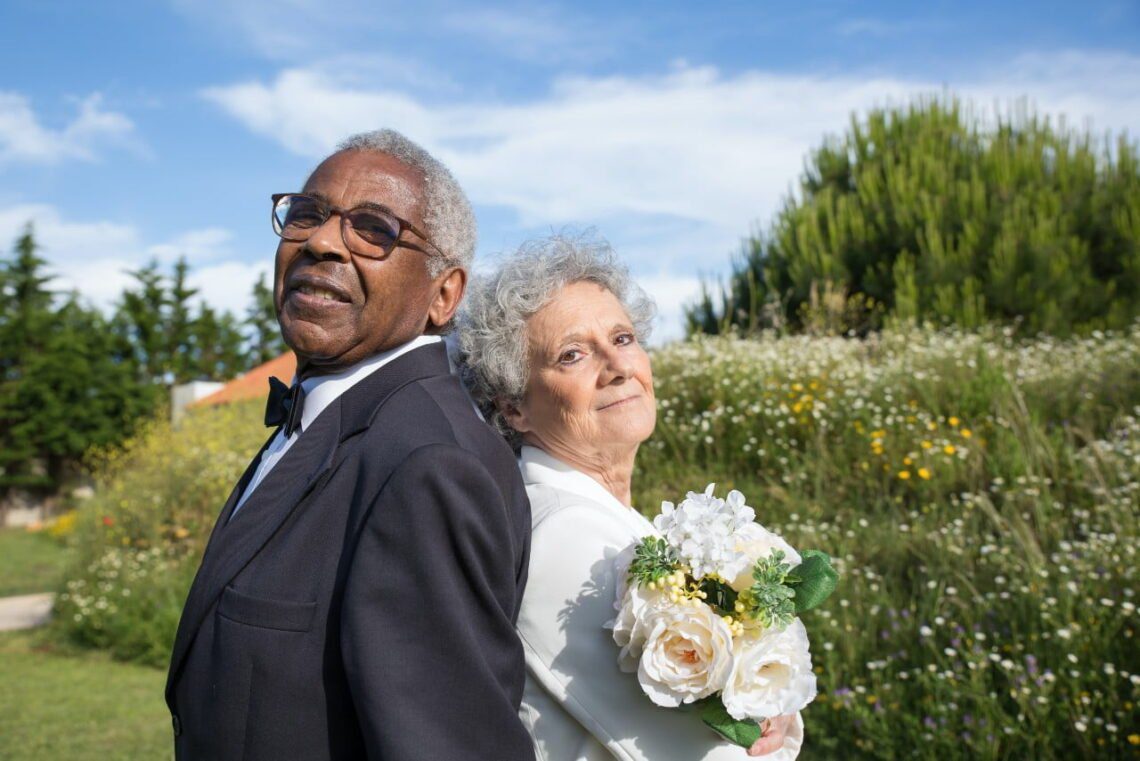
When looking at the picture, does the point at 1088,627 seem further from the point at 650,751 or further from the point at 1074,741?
the point at 650,751

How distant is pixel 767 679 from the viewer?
1.73 meters

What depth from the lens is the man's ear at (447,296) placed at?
2.14 metres

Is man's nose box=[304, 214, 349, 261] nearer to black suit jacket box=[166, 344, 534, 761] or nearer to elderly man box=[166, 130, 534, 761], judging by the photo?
elderly man box=[166, 130, 534, 761]

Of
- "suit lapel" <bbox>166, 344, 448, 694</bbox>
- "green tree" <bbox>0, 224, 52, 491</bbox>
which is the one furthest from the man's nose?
"green tree" <bbox>0, 224, 52, 491</bbox>

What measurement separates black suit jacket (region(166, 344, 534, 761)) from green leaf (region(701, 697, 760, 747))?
0.35 metres

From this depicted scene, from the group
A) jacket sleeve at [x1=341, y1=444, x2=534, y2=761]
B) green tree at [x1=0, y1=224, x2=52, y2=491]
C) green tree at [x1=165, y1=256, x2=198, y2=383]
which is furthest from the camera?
green tree at [x1=165, y1=256, x2=198, y2=383]

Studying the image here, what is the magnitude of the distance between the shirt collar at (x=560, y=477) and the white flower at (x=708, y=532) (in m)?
0.37

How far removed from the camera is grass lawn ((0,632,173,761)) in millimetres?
6203

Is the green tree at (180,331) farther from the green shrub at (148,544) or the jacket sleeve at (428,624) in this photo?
the jacket sleeve at (428,624)

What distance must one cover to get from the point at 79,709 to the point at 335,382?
6547mm

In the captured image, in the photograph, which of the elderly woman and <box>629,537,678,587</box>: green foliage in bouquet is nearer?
<box>629,537,678,587</box>: green foliage in bouquet

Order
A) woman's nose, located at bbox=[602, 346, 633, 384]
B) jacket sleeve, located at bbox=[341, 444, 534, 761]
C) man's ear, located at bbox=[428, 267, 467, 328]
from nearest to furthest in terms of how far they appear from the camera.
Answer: jacket sleeve, located at bbox=[341, 444, 534, 761]
man's ear, located at bbox=[428, 267, 467, 328]
woman's nose, located at bbox=[602, 346, 633, 384]

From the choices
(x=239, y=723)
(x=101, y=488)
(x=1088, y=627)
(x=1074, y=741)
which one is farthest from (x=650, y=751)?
(x=101, y=488)

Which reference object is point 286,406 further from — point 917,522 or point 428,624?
point 917,522
